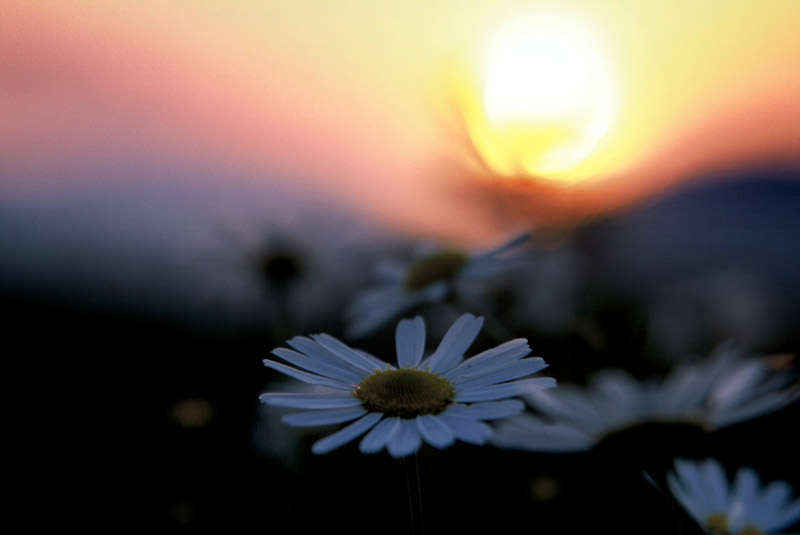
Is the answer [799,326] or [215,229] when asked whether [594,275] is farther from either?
[215,229]

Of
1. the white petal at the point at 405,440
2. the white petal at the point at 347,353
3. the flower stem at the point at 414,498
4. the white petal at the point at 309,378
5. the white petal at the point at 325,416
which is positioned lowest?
the flower stem at the point at 414,498

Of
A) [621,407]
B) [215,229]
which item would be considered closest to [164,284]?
[215,229]

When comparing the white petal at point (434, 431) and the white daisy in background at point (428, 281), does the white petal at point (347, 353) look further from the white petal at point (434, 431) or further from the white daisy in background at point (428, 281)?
the white daisy in background at point (428, 281)

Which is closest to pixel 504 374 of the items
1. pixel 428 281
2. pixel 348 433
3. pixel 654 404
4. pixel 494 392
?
pixel 494 392

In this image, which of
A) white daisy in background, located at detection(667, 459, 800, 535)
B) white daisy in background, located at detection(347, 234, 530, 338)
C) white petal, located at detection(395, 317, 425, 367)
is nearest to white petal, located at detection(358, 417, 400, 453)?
white petal, located at detection(395, 317, 425, 367)

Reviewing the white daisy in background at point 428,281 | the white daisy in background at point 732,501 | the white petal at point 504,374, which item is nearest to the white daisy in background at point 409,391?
the white petal at point 504,374

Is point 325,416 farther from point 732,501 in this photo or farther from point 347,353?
point 732,501

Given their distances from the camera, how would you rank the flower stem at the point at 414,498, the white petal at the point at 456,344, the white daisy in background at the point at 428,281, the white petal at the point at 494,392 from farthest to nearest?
1. the white daisy in background at the point at 428,281
2. the white petal at the point at 456,344
3. the white petal at the point at 494,392
4. the flower stem at the point at 414,498
